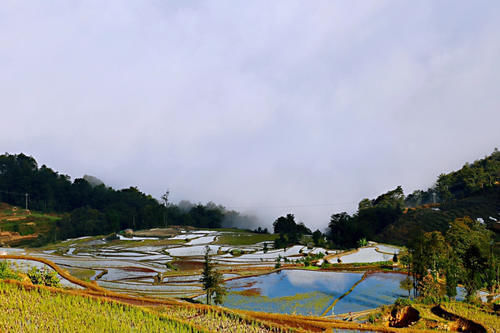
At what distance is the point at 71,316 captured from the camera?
8.48 meters

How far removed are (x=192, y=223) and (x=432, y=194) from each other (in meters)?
55.4

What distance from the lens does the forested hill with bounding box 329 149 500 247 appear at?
4069cm

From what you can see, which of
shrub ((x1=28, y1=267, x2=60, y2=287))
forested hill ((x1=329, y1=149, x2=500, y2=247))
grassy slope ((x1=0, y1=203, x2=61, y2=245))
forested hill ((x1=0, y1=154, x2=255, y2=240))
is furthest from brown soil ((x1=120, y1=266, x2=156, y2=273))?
grassy slope ((x1=0, y1=203, x2=61, y2=245))

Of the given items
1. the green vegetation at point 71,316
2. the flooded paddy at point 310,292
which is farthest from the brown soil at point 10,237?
the green vegetation at point 71,316

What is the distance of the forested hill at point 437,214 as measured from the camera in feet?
133

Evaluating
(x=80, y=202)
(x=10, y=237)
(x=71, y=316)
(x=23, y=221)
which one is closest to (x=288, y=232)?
(x=71, y=316)

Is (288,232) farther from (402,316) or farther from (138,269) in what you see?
(402,316)

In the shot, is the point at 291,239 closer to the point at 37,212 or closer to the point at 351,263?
the point at 351,263

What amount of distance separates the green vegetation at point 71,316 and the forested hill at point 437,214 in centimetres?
3460

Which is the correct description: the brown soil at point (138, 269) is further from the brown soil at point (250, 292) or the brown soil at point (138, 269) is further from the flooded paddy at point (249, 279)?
the brown soil at point (250, 292)

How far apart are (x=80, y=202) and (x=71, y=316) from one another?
79.1m

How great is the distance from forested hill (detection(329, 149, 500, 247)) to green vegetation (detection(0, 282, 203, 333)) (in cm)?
3460

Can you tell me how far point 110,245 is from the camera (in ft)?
144

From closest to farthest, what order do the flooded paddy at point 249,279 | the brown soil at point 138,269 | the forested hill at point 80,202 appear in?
the flooded paddy at point 249,279 < the brown soil at point 138,269 < the forested hill at point 80,202
